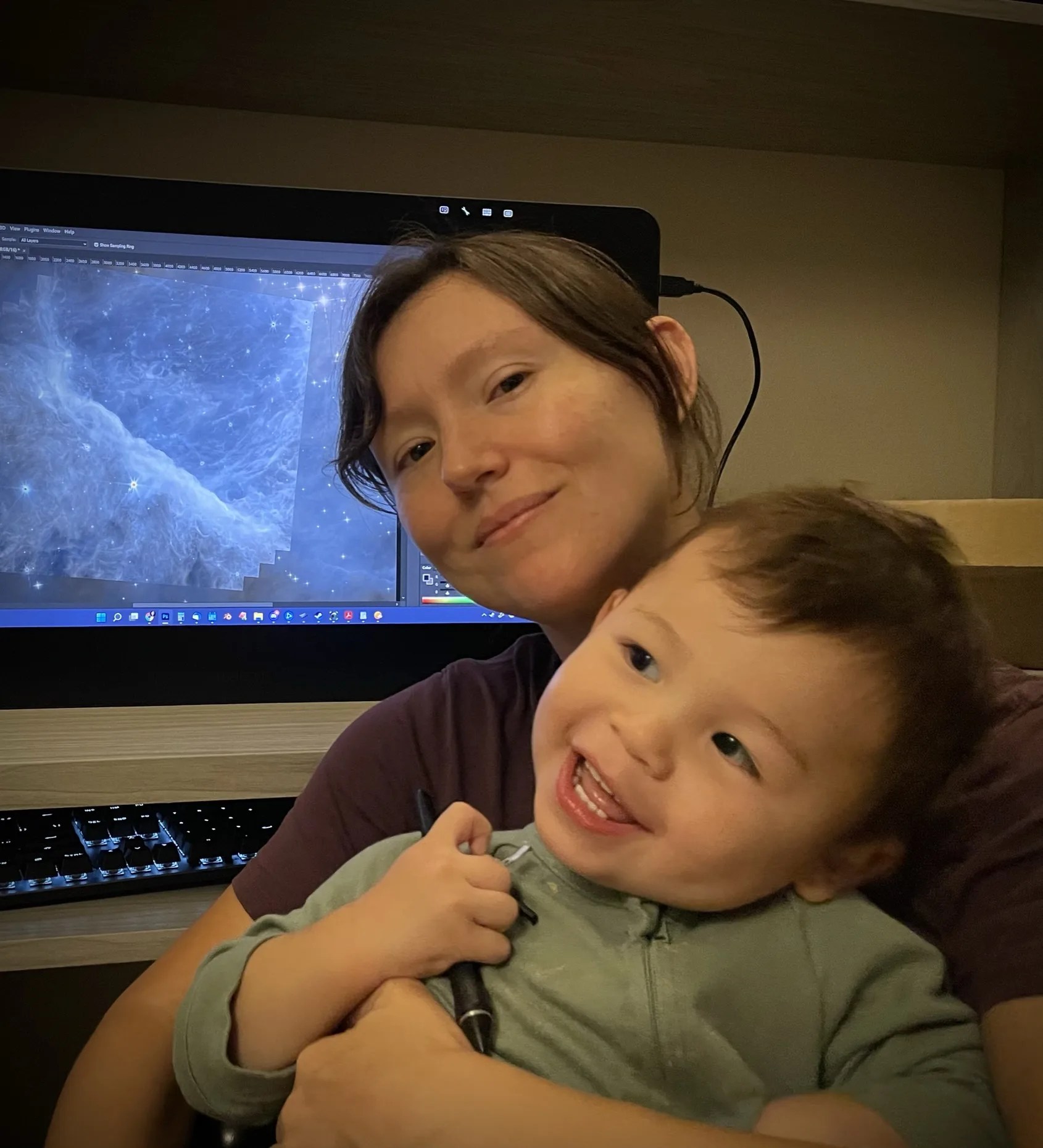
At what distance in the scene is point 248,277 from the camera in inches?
35.2

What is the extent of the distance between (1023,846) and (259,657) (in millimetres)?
657

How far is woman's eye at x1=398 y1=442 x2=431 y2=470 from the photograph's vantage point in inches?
26.2

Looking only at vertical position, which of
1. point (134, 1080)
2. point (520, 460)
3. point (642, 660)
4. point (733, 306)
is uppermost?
point (733, 306)

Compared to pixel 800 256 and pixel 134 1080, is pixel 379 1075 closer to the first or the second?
pixel 134 1080

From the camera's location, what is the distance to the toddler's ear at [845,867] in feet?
1.71

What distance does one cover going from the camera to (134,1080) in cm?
58

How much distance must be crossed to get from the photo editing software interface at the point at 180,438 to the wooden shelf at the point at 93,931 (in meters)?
0.28

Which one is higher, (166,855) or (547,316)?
(547,316)

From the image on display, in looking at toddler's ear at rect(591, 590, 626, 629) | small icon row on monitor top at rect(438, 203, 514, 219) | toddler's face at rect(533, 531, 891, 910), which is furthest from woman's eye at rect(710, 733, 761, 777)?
small icon row on monitor top at rect(438, 203, 514, 219)

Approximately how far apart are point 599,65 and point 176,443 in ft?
1.80

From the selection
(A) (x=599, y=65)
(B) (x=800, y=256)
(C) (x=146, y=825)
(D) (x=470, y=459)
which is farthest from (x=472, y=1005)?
(B) (x=800, y=256)

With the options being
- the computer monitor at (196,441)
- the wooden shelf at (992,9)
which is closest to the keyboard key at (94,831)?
the computer monitor at (196,441)

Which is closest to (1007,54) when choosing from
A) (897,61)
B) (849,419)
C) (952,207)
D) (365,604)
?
(897,61)

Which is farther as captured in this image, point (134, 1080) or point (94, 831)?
point (94, 831)
